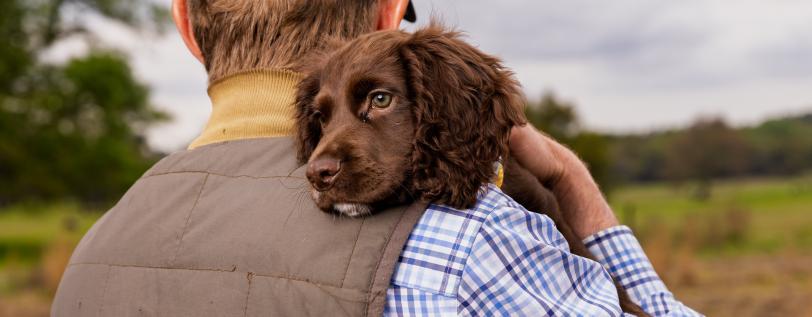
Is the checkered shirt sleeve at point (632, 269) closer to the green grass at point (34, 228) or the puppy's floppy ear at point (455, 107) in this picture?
the puppy's floppy ear at point (455, 107)

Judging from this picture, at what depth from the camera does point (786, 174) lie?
45.6 m

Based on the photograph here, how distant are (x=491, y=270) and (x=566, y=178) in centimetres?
111

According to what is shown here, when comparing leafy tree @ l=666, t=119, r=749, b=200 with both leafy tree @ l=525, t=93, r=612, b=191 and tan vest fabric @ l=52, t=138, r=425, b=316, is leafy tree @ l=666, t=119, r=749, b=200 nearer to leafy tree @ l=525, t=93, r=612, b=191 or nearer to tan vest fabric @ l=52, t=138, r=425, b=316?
leafy tree @ l=525, t=93, r=612, b=191

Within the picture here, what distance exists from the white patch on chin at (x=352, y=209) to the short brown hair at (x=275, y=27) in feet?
1.54

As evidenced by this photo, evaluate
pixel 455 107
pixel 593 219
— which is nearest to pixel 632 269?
pixel 593 219

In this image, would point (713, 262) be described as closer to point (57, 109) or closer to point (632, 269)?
point (632, 269)

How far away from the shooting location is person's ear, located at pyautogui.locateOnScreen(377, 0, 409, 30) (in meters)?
2.13

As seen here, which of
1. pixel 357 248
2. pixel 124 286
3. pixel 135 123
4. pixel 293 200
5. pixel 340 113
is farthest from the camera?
pixel 135 123

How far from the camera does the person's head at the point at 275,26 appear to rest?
198 centimetres

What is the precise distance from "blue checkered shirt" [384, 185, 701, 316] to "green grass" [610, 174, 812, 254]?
1710 centimetres

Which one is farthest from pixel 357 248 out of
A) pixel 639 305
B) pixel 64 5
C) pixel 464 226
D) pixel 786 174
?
pixel 786 174

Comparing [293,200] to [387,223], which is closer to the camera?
[387,223]

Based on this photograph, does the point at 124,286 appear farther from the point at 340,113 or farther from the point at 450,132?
the point at 450,132

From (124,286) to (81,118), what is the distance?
2895cm
